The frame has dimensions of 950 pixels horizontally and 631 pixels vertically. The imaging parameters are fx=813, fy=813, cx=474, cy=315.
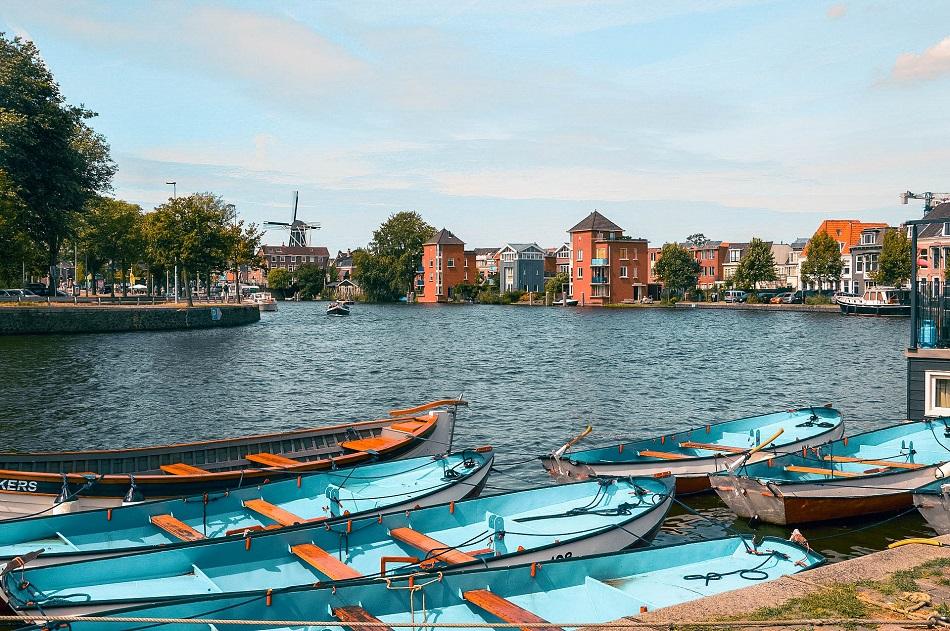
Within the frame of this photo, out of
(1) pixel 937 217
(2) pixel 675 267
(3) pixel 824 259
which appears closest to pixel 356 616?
(1) pixel 937 217

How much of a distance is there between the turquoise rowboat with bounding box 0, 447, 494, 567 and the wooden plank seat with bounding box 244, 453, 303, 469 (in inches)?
59.2

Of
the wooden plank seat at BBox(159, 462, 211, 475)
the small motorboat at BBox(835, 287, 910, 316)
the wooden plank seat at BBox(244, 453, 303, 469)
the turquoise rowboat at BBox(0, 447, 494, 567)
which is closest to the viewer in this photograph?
the turquoise rowboat at BBox(0, 447, 494, 567)

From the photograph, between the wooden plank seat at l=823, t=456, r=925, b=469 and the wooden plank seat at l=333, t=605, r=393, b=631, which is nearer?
the wooden plank seat at l=333, t=605, r=393, b=631

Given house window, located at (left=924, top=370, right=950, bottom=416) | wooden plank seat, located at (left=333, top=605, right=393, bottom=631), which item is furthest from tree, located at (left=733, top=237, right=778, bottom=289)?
wooden plank seat, located at (left=333, top=605, right=393, bottom=631)

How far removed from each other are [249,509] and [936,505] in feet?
41.3

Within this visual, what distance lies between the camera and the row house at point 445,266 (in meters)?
172

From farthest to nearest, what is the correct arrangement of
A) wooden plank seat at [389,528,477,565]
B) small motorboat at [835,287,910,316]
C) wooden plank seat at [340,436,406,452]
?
small motorboat at [835,287,910,316], wooden plank seat at [340,436,406,452], wooden plank seat at [389,528,477,565]

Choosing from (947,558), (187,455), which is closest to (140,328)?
(187,455)

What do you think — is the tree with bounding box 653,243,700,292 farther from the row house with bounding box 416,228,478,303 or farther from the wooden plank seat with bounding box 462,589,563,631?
the wooden plank seat with bounding box 462,589,563,631

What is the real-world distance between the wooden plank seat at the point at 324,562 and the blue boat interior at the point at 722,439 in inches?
293

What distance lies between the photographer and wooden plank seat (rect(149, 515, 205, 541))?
12.4m

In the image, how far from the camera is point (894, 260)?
347ft

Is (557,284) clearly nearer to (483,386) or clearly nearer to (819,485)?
(483,386)

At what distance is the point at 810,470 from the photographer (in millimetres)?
17688
